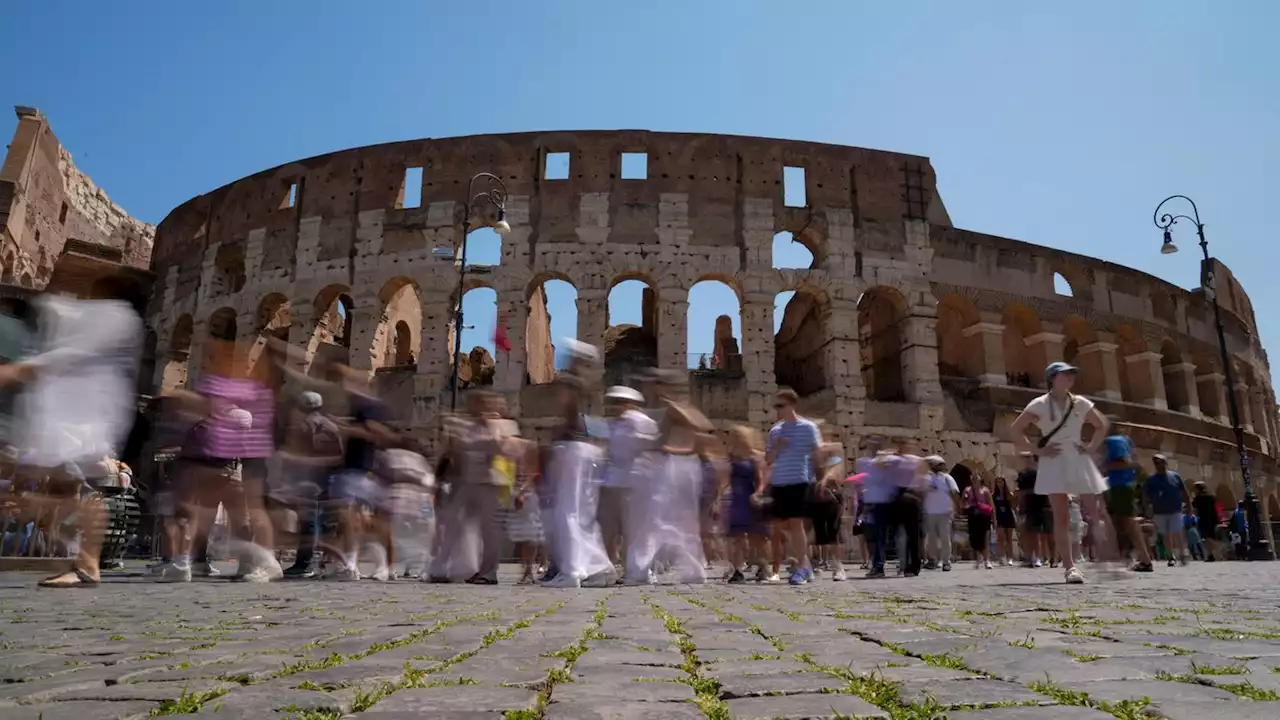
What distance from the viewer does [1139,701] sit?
1759 millimetres

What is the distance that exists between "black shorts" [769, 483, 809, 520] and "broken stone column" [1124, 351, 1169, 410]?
20597 millimetres

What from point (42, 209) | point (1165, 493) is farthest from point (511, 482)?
point (42, 209)

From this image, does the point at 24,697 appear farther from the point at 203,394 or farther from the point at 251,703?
the point at 203,394

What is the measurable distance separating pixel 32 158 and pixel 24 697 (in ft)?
102

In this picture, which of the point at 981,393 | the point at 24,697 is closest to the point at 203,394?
the point at 24,697

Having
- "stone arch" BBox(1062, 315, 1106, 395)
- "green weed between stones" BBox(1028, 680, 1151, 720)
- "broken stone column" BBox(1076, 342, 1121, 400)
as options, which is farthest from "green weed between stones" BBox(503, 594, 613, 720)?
"broken stone column" BBox(1076, 342, 1121, 400)

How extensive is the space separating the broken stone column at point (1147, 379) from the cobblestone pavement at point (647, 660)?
73.0ft

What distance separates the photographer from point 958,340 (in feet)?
75.8

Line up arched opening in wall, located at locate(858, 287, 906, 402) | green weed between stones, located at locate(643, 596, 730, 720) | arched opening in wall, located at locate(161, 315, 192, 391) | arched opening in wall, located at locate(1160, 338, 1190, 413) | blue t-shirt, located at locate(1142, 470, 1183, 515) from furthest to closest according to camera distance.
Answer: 1. arched opening in wall, located at locate(1160, 338, 1190, 413)
2. arched opening in wall, located at locate(161, 315, 192, 391)
3. arched opening in wall, located at locate(858, 287, 906, 402)
4. blue t-shirt, located at locate(1142, 470, 1183, 515)
5. green weed between stones, located at locate(643, 596, 730, 720)

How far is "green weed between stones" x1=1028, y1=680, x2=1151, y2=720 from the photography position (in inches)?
65.2

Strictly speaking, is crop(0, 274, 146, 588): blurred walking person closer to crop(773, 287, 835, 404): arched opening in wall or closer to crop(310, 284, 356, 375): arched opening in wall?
crop(310, 284, 356, 375): arched opening in wall

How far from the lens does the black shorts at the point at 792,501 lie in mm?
7555

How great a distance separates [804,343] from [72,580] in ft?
66.3

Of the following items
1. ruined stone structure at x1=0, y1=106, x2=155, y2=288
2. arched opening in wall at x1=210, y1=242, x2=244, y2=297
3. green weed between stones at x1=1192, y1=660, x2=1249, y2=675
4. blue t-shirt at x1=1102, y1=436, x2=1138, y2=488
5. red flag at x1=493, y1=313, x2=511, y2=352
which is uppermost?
ruined stone structure at x1=0, y1=106, x2=155, y2=288
